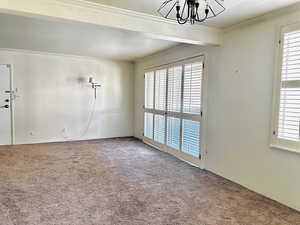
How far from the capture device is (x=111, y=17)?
2664 millimetres

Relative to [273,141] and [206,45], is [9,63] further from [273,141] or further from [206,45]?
[273,141]

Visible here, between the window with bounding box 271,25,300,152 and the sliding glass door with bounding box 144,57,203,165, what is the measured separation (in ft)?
4.53

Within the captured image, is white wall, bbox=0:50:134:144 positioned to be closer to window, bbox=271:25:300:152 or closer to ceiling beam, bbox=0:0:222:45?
ceiling beam, bbox=0:0:222:45

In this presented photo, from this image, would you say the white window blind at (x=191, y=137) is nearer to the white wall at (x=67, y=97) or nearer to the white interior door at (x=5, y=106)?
the white wall at (x=67, y=97)

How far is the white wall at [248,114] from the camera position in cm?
267

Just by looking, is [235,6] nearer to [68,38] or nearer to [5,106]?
[68,38]

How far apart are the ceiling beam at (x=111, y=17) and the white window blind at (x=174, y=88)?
1.16 metres

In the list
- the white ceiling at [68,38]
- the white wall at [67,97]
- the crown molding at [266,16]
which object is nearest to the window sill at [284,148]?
the crown molding at [266,16]

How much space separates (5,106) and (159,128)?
3.81 m

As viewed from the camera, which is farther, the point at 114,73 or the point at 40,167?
the point at 114,73

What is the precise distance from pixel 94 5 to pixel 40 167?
2.86 metres

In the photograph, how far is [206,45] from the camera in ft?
12.0

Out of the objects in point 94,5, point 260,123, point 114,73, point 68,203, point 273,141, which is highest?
point 94,5

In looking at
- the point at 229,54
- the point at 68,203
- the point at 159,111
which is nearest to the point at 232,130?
the point at 229,54
